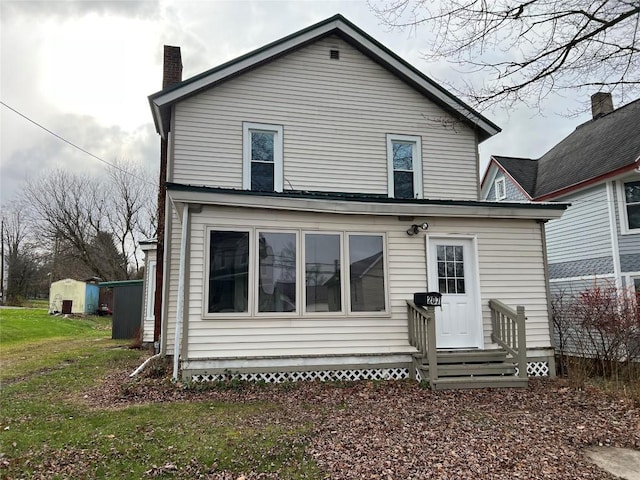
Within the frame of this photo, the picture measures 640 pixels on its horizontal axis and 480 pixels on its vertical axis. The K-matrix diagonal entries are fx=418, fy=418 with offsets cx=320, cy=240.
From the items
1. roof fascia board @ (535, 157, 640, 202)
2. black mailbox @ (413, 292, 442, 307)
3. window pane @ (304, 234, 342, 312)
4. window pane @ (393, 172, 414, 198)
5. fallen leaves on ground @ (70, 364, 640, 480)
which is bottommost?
fallen leaves on ground @ (70, 364, 640, 480)

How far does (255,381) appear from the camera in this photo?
709 centimetres

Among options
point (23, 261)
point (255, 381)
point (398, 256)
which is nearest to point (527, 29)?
point (398, 256)

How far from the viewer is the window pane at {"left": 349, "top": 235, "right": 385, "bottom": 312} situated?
769cm

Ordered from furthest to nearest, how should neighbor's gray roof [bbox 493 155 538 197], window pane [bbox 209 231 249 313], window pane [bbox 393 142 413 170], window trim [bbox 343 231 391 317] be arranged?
neighbor's gray roof [bbox 493 155 538 197]
window pane [bbox 393 142 413 170]
window trim [bbox 343 231 391 317]
window pane [bbox 209 231 249 313]

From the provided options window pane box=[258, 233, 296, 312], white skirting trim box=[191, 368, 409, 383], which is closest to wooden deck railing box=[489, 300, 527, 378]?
white skirting trim box=[191, 368, 409, 383]

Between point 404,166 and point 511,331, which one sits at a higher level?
point 404,166

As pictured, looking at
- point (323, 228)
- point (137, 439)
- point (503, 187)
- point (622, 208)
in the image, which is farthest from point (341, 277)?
point (503, 187)

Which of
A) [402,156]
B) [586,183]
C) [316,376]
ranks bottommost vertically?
[316,376]

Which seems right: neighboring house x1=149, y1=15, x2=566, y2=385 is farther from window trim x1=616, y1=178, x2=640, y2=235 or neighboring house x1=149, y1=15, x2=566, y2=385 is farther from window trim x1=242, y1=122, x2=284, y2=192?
window trim x1=616, y1=178, x2=640, y2=235

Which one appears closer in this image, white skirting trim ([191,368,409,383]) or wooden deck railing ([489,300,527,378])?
white skirting trim ([191,368,409,383])

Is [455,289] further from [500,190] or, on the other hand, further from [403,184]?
[500,190]

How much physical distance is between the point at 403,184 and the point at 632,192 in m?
6.77

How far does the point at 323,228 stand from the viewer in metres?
7.70

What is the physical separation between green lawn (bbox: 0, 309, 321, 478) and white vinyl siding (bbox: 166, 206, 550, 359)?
4.37 feet
